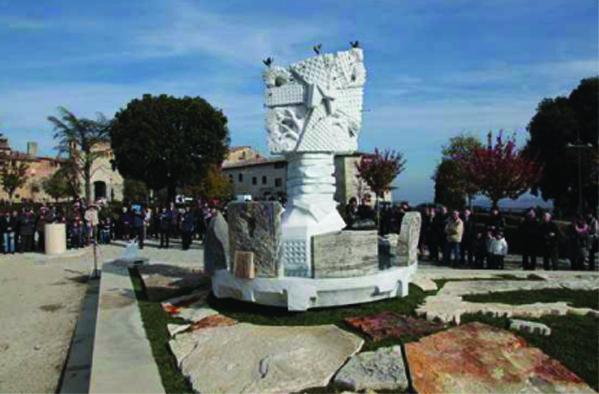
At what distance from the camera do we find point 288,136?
9.59 meters

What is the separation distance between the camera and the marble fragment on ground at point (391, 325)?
6157 mm

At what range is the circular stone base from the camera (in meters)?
7.05

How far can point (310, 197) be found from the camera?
9266mm

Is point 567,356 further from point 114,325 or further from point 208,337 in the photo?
point 114,325

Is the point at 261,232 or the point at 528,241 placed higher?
the point at 261,232

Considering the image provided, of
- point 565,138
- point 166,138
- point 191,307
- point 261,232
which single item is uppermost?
point 166,138

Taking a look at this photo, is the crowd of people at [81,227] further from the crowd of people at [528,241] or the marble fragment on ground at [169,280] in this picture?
the crowd of people at [528,241]

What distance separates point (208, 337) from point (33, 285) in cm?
854

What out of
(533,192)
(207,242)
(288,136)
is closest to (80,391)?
(207,242)

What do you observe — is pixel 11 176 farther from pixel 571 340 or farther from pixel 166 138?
pixel 571 340

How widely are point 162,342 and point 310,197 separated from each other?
392 cm

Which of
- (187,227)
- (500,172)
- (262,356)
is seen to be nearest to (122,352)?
(262,356)

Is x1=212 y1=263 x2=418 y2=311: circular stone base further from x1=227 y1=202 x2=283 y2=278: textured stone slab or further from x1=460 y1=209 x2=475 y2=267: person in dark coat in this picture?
x1=460 y1=209 x2=475 y2=267: person in dark coat

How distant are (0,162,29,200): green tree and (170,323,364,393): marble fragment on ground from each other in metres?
60.9
